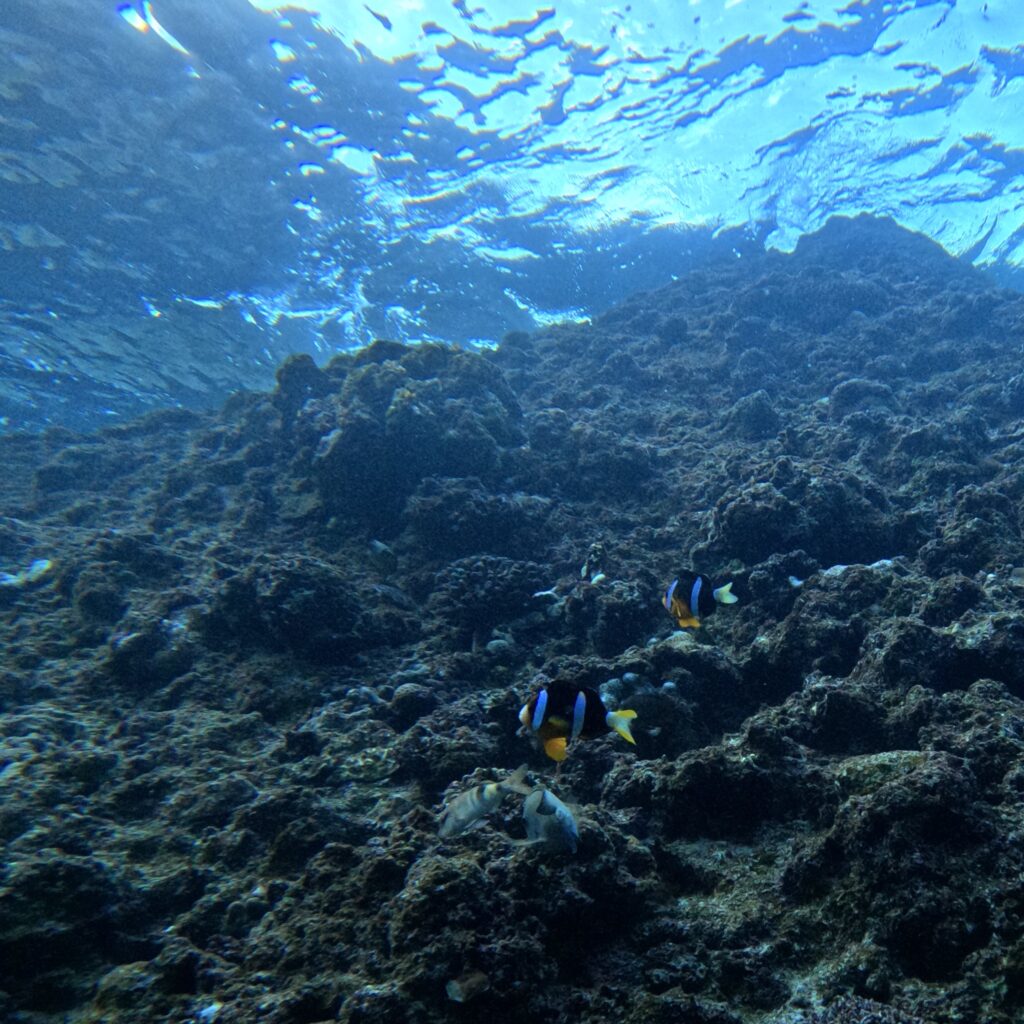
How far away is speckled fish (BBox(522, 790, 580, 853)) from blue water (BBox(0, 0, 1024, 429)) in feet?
54.8

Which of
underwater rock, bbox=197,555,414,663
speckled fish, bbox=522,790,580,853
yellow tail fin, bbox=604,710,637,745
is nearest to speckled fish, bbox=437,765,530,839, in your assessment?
speckled fish, bbox=522,790,580,853

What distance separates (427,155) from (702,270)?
10.1 meters

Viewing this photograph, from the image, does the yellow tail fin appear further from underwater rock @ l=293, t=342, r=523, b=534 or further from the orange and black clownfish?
underwater rock @ l=293, t=342, r=523, b=534

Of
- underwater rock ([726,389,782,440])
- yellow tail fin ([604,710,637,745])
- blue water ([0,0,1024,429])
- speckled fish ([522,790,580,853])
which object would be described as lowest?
speckled fish ([522,790,580,853])

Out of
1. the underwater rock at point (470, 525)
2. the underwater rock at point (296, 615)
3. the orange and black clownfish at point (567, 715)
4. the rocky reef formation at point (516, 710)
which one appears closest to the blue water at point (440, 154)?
the rocky reef formation at point (516, 710)

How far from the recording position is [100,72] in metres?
13.2

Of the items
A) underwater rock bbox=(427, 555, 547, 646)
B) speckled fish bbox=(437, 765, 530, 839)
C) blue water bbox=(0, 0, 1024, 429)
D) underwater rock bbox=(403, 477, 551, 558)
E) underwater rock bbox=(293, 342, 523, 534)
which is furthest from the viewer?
blue water bbox=(0, 0, 1024, 429)

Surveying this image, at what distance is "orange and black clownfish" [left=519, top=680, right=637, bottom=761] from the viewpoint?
3.42 meters

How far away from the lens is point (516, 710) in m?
5.82

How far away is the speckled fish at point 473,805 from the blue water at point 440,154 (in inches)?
651

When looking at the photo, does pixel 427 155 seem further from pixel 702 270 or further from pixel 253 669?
pixel 253 669

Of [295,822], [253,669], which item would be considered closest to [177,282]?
[253,669]

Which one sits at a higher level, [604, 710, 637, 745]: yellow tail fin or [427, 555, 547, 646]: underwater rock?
[427, 555, 547, 646]: underwater rock

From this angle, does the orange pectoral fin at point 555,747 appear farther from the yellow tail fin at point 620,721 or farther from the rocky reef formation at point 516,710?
the rocky reef formation at point 516,710
